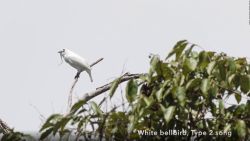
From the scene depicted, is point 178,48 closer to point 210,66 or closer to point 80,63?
point 210,66

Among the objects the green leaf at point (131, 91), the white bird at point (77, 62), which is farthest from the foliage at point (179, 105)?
the white bird at point (77, 62)

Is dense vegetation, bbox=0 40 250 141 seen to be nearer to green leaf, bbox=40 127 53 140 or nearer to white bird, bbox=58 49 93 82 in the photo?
green leaf, bbox=40 127 53 140

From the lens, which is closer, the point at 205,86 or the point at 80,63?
the point at 205,86

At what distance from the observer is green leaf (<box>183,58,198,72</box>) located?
2684mm

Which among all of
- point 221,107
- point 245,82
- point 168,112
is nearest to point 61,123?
point 168,112

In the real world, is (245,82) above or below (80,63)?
below

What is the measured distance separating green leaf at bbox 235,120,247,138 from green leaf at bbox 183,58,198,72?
0.32 metres

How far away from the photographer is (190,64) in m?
2.71

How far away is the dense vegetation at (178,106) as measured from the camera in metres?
2.62

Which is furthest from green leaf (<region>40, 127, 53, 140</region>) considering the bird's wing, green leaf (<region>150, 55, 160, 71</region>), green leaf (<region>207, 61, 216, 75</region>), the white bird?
the bird's wing

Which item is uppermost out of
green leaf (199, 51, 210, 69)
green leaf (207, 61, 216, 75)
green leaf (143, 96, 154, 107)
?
green leaf (199, 51, 210, 69)

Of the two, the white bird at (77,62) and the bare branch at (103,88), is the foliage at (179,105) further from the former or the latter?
the white bird at (77,62)

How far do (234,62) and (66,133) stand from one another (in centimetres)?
86

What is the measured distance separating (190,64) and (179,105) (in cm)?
21
